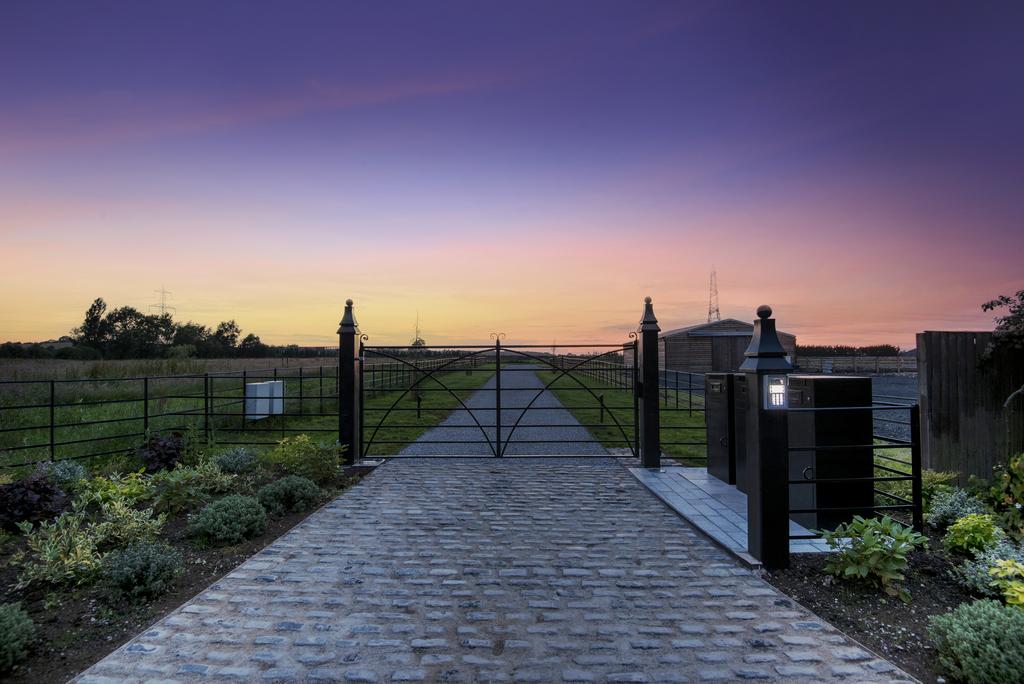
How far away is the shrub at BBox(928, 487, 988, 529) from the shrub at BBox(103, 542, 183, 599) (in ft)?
22.4

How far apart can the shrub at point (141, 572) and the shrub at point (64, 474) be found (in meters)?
3.16

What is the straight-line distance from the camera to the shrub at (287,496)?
5168mm

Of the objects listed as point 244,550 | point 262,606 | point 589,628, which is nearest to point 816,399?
point 589,628

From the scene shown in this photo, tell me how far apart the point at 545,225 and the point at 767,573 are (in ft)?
27.7

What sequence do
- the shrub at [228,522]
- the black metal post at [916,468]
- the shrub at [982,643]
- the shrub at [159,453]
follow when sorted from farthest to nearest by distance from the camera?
1. the shrub at [159,453]
2. the shrub at [228,522]
3. the black metal post at [916,468]
4. the shrub at [982,643]

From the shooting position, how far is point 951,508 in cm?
457

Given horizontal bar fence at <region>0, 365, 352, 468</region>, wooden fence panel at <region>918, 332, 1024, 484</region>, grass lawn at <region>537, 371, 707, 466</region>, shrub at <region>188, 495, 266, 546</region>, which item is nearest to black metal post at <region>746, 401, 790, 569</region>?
grass lawn at <region>537, 371, 707, 466</region>

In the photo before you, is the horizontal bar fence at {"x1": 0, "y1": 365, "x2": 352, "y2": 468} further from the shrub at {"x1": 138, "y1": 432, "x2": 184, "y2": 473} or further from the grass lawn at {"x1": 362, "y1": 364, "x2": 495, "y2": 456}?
the grass lawn at {"x1": 362, "y1": 364, "x2": 495, "y2": 456}

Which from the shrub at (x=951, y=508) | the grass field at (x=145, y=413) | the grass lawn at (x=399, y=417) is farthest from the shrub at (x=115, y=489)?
the shrub at (x=951, y=508)

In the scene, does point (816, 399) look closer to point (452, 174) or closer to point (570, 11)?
point (570, 11)

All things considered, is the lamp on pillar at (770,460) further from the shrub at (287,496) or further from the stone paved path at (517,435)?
the shrub at (287,496)

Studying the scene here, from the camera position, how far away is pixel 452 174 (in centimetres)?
988

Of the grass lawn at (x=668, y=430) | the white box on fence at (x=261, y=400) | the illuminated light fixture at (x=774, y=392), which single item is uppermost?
the illuminated light fixture at (x=774, y=392)

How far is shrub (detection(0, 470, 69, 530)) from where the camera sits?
4656 mm
